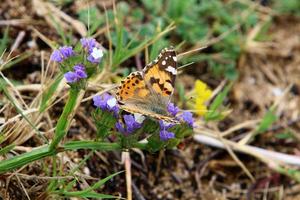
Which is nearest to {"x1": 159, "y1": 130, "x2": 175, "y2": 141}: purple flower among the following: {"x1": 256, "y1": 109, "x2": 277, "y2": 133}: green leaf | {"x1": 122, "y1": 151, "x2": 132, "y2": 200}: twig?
{"x1": 122, "y1": 151, "x2": 132, "y2": 200}: twig

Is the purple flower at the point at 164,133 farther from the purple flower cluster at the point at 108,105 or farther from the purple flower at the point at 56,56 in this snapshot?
the purple flower at the point at 56,56

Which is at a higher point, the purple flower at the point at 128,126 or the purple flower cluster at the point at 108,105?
the purple flower cluster at the point at 108,105

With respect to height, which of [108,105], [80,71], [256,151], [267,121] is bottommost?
[256,151]

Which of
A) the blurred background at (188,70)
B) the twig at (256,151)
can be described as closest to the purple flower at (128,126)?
the blurred background at (188,70)

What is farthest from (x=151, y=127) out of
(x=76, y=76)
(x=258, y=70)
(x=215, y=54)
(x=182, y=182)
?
(x=258, y=70)

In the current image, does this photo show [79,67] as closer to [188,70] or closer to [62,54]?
[62,54]

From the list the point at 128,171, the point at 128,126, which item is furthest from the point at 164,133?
the point at 128,171

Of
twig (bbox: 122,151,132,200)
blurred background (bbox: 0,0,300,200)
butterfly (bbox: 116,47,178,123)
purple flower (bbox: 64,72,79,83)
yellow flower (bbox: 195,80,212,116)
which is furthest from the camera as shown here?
yellow flower (bbox: 195,80,212,116)

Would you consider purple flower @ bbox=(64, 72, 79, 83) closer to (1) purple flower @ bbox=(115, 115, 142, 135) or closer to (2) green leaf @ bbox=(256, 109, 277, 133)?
(1) purple flower @ bbox=(115, 115, 142, 135)

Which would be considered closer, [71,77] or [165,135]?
[71,77]

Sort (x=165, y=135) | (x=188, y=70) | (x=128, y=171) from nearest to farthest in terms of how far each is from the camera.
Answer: (x=165, y=135)
(x=128, y=171)
(x=188, y=70)
